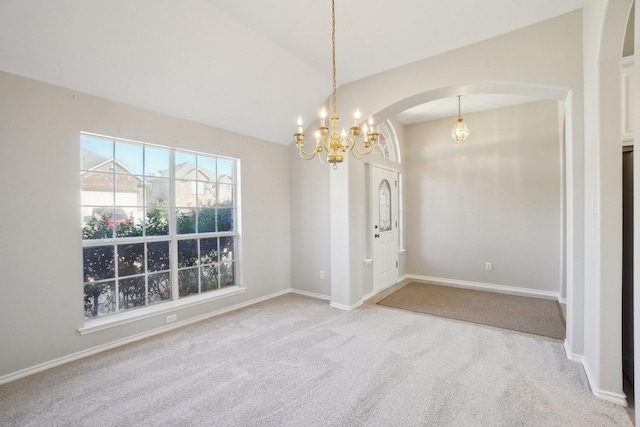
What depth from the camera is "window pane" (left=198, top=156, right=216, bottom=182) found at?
381 centimetres

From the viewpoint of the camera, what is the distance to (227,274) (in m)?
4.14

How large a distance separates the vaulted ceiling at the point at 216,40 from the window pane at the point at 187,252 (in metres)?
1.58

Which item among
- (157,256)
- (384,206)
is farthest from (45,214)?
(384,206)

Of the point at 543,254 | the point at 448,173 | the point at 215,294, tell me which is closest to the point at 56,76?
the point at 215,294

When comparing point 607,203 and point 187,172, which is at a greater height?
point 187,172

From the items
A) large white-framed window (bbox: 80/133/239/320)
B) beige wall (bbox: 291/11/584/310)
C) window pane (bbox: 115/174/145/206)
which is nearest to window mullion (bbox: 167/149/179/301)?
large white-framed window (bbox: 80/133/239/320)

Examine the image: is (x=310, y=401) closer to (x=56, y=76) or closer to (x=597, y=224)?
(x=597, y=224)

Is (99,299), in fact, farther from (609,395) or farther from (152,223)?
(609,395)

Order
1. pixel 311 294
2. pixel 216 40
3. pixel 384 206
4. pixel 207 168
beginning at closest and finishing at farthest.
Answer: pixel 216 40
pixel 207 168
pixel 311 294
pixel 384 206

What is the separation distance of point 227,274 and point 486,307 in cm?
373

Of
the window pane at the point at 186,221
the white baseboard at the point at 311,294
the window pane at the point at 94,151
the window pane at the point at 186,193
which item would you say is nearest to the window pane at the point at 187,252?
the window pane at the point at 186,221

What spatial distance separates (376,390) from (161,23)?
354cm

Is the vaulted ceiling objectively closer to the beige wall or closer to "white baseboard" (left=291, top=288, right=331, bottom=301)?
the beige wall

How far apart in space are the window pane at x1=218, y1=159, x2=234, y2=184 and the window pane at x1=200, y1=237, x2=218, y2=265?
2.80 feet
